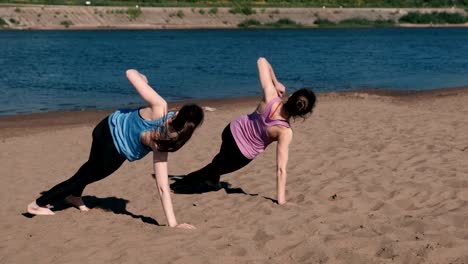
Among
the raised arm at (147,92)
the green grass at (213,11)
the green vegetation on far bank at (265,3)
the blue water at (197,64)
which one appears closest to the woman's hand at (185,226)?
the raised arm at (147,92)

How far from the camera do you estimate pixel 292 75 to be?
106ft

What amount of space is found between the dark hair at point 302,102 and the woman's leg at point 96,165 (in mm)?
1748

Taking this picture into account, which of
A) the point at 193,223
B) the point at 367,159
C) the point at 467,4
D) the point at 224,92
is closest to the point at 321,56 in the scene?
the point at 224,92

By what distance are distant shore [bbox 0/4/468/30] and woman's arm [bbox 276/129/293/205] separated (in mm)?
59263

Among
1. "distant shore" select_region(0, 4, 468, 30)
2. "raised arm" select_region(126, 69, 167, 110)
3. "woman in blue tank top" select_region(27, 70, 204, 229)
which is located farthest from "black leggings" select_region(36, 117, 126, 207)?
"distant shore" select_region(0, 4, 468, 30)

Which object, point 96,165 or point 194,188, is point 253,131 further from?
point 96,165

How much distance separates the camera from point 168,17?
73438 mm

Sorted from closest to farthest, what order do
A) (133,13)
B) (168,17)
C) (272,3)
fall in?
(133,13) → (168,17) → (272,3)

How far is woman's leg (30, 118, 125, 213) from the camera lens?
7160mm

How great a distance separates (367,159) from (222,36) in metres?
53.0

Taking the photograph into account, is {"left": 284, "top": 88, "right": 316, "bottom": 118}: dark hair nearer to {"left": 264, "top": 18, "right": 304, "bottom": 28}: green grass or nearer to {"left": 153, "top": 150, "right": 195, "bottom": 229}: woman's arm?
{"left": 153, "top": 150, "right": 195, "bottom": 229}: woman's arm

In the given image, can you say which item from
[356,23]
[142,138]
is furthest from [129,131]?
[356,23]

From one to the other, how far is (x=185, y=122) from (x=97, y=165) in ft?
4.62

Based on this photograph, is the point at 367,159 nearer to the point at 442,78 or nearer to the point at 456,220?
the point at 456,220
